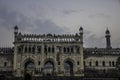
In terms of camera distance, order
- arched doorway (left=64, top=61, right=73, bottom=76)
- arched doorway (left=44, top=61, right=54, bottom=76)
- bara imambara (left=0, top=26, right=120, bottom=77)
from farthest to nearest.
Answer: arched doorway (left=64, top=61, right=73, bottom=76)
arched doorway (left=44, top=61, right=54, bottom=76)
bara imambara (left=0, top=26, right=120, bottom=77)

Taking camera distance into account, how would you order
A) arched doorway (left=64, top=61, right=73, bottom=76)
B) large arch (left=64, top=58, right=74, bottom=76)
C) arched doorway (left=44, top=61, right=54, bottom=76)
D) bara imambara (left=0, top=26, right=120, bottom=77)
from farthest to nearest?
1. arched doorway (left=64, top=61, right=73, bottom=76)
2. arched doorway (left=44, top=61, right=54, bottom=76)
3. large arch (left=64, top=58, right=74, bottom=76)
4. bara imambara (left=0, top=26, right=120, bottom=77)

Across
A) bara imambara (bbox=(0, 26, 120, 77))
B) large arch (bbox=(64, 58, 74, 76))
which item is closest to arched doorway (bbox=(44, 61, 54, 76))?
bara imambara (bbox=(0, 26, 120, 77))

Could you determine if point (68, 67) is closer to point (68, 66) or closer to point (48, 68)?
point (68, 66)

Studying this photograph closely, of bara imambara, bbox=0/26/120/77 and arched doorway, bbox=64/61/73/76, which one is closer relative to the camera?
bara imambara, bbox=0/26/120/77

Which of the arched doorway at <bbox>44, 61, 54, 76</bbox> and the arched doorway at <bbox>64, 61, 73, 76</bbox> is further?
the arched doorway at <bbox>64, 61, 73, 76</bbox>

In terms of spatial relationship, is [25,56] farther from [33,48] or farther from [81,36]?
[81,36]

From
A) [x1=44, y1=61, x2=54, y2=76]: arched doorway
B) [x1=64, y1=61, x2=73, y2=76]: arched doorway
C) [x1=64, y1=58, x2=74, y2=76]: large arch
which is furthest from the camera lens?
[x1=64, y1=61, x2=73, y2=76]: arched doorway

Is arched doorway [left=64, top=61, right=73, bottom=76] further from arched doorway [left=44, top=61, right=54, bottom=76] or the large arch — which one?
arched doorway [left=44, top=61, right=54, bottom=76]

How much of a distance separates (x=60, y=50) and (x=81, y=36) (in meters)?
6.13

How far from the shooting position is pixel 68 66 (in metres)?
55.0

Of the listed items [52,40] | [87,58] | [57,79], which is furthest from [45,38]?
[57,79]

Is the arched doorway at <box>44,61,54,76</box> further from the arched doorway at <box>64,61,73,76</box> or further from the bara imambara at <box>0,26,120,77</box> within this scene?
the arched doorway at <box>64,61,73,76</box>

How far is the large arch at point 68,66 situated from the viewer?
52.9 m

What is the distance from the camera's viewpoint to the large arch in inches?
2083
